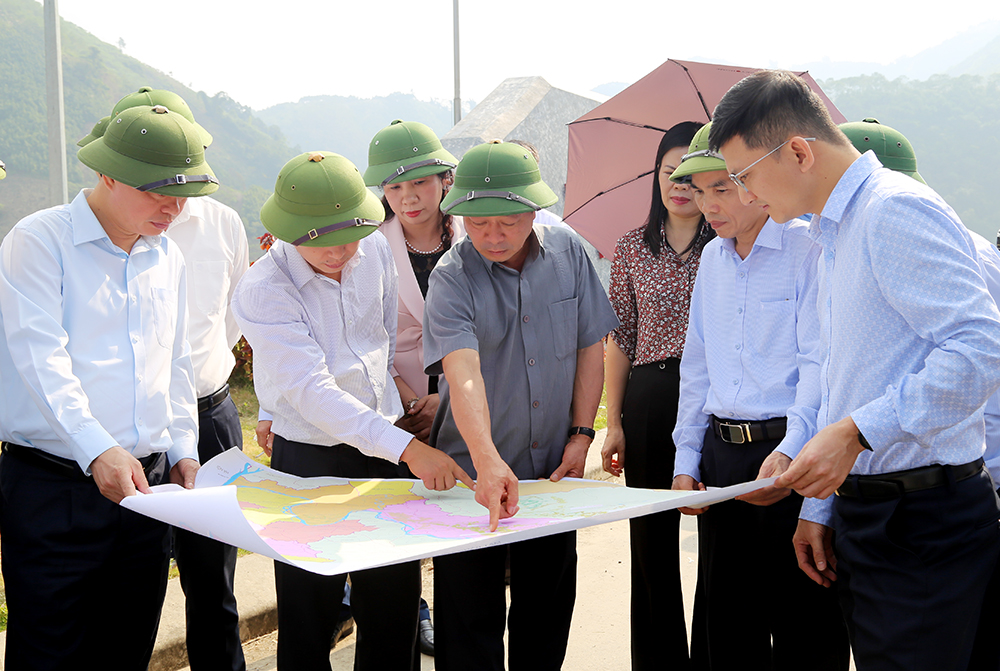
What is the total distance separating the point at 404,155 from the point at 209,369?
113 cm

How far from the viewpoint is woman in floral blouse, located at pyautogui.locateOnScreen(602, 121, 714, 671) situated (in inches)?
112

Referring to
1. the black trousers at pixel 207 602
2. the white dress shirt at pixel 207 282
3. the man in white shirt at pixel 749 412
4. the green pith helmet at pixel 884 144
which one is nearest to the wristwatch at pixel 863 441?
the man in white shirt at pixel 749 412

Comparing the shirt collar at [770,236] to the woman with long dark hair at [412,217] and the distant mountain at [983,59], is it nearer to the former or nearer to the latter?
the woman with long dark hair at [412,217]

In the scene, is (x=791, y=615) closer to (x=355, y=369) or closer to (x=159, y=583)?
(x=355, y=369)

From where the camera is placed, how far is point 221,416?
10.4 feet

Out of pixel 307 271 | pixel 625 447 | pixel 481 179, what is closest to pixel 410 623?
pixel 625 447

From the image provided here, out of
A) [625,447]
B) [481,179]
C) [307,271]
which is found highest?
[481,179]

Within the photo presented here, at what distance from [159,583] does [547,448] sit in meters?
1.24

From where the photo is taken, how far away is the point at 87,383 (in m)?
2.16

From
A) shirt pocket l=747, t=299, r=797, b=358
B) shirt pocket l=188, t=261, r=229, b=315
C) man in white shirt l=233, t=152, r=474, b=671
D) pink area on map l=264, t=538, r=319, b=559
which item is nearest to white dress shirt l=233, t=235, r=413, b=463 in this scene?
man in white shirt l=233, t=152, r=474, b=671

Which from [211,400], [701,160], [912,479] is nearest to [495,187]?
[701,160]

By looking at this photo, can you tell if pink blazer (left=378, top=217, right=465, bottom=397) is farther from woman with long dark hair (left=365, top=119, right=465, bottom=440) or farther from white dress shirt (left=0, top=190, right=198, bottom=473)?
white dress shirt (left=0, top=190, right=198, bottom=473)

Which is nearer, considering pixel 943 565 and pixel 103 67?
pixel 943 565

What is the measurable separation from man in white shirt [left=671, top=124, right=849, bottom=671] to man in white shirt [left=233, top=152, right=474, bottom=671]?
79cm
